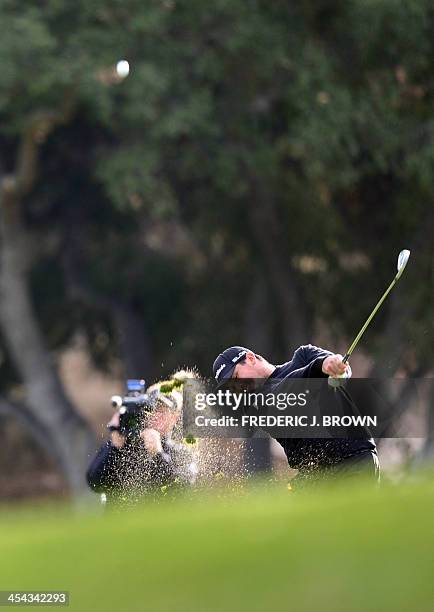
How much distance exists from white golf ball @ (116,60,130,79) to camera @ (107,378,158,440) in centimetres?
1140

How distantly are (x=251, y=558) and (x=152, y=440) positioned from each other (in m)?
2.16

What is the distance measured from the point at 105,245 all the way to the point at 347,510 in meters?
18.3

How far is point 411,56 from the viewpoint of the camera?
19.0 meters

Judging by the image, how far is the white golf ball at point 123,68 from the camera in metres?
18.6

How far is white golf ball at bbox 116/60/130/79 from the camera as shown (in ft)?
61.0

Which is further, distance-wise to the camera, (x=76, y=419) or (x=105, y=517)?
(x=76, y=419)

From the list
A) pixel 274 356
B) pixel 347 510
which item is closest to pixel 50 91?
pixel 274 356

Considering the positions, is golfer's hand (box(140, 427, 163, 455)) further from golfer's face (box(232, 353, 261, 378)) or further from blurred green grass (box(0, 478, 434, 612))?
blurred green grass (box(0, 478, 434, 612))

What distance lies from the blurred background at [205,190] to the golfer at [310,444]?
10.2 meters

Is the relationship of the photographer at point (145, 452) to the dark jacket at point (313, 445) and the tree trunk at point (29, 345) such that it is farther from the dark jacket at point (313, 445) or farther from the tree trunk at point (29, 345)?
the tree trunk at point (29, 345)

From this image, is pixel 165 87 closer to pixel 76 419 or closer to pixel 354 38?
pixel 354 38

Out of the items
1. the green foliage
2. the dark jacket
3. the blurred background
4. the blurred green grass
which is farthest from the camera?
the green foliage

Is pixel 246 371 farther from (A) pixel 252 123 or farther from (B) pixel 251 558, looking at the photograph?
(A) pixel 252 123

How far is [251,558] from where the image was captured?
210 inches
